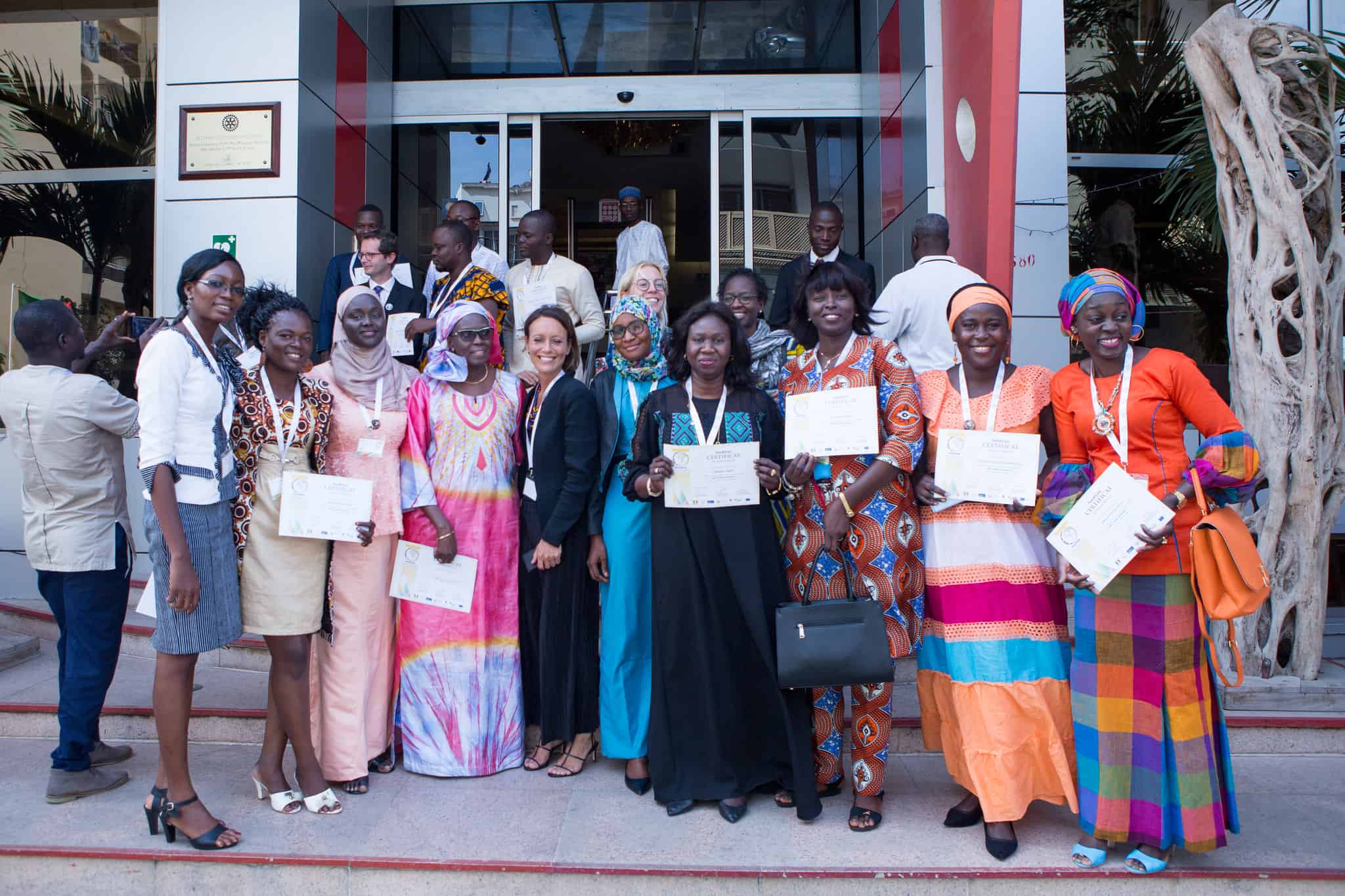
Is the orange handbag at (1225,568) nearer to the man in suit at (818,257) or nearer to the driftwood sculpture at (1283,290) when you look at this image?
the driftwood sculpture at (1283,290)

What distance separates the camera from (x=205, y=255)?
354 cm

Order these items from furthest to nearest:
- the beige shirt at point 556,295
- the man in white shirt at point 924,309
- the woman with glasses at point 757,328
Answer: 1. the beige shirt at point 556,295
2. the man in white shirt at point 924,309
3. the woman with glasses at point 757,328

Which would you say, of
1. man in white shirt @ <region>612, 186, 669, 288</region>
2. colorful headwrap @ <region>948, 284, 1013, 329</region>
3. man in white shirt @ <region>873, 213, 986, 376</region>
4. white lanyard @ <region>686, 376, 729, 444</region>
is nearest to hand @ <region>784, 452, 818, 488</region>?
white lanyard @ <region>686, 376, 729, 444</region>

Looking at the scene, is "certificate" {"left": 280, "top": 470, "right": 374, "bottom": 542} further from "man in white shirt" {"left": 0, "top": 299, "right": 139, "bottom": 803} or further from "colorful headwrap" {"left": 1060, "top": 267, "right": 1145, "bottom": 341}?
"colorful headwrap" {"left": 1060, "top": 267, "right": 1145, "bottom": 341}

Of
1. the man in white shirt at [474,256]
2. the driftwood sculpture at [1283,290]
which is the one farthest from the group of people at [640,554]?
the man in white shirt at [474,256]

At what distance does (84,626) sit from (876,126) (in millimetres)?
6601

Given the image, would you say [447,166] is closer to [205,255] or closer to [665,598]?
[205,255]

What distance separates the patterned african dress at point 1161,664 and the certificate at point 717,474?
109cm

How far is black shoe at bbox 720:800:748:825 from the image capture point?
3.63 metres

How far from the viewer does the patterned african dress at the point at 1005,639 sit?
3.36m

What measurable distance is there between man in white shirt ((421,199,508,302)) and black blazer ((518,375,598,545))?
215 centimetres

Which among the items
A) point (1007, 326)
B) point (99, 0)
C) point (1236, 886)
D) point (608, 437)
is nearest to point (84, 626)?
point (608, 437)

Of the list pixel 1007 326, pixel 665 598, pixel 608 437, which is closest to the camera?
pixel 1007 326

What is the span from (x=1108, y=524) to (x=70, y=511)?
3.86 metres
